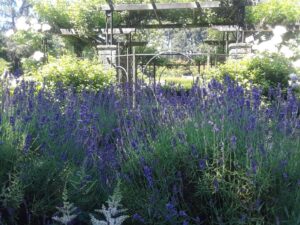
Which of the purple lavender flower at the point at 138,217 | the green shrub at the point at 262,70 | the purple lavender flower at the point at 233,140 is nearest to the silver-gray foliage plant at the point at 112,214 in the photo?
the purple lavender flower at the point at 138,217

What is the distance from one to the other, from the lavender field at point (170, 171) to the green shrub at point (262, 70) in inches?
137

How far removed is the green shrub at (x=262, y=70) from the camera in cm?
625

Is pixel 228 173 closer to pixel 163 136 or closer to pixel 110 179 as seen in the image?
pixel 163 136

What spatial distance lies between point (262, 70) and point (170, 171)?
14.5 ft

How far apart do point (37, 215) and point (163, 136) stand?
86 centimetres

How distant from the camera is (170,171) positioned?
2.41 m

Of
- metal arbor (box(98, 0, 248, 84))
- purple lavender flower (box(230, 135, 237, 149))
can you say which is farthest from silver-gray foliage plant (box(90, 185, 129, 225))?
metal arbor (box(98, 0, 248, 84))

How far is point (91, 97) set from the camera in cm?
415

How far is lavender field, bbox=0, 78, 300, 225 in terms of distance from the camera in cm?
220

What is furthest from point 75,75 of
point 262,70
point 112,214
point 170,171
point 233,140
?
point 112,214

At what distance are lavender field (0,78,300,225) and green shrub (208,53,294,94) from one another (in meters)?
3.49

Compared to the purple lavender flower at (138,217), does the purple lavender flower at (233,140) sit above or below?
above

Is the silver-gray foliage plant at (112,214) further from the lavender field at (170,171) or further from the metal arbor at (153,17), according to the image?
the metal arbor at (153,17)

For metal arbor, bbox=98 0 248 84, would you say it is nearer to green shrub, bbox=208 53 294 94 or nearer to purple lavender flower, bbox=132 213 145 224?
green shrub, bbox=208 53 294 94
